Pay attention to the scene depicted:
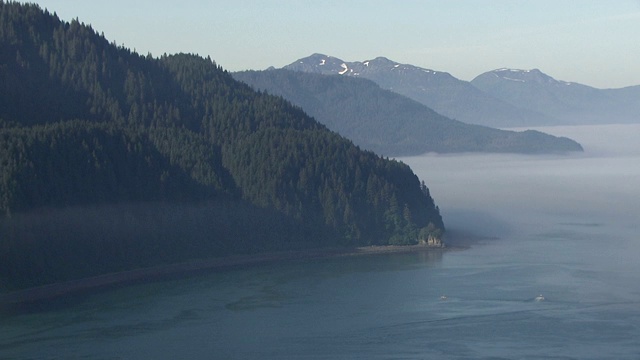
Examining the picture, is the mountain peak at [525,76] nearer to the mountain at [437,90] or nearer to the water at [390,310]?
the mountain at [437,90]

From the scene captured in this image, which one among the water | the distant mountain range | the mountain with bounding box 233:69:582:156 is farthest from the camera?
the distant mountain range

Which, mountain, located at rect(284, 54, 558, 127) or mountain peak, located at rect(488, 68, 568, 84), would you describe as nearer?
mountain, located at rect(284, 54, 558, 127)

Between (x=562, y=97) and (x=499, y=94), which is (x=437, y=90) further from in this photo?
(x=562, y=97)

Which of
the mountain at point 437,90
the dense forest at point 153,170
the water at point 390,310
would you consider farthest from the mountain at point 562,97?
the water at point 390,310

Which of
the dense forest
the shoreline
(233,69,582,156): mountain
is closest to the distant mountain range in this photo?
(233,69,582,156): mountain

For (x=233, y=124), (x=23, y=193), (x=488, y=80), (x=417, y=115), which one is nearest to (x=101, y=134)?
(x=23, y=193)

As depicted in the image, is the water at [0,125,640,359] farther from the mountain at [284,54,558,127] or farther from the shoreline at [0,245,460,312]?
the mountain at [284,54,558,127]

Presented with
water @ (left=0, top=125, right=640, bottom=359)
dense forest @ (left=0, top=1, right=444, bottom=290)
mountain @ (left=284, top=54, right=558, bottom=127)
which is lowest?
water @ (left=0, top=125, right=640, bottom=359)
